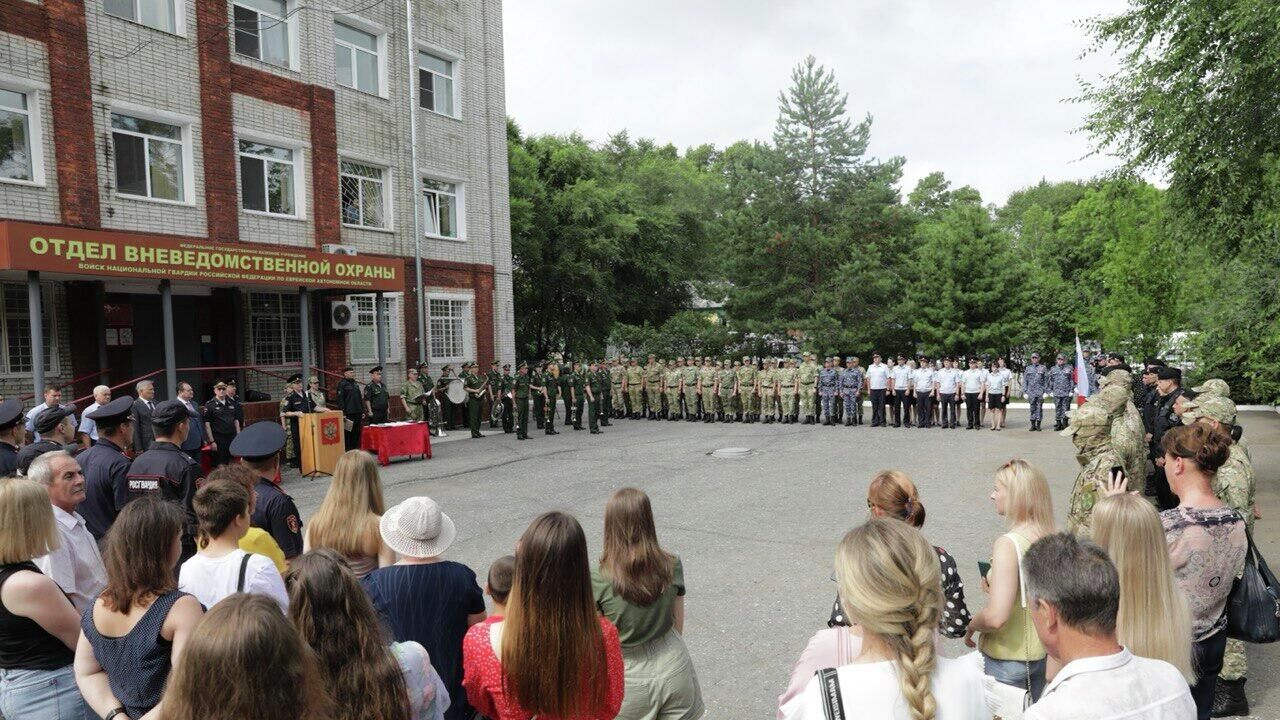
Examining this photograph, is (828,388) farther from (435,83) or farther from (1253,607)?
(1253,607)

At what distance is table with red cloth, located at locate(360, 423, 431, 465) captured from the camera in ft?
51.2

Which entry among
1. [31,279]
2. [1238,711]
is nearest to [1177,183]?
[1238,711]

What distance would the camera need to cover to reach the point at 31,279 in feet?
40.4

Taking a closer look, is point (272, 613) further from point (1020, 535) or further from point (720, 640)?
point (720, 640)

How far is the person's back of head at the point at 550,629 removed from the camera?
2.61 metres

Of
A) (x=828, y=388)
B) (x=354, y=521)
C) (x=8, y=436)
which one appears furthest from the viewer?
(x=828, y=388)

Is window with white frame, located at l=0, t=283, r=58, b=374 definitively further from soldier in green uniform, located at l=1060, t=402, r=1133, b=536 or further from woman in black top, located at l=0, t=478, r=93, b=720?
soldier in green uniform, located at l=1060, t=402, r=1133, b=536

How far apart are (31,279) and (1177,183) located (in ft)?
55.6

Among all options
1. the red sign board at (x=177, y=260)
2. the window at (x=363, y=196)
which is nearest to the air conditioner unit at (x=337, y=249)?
the red sign board at (x=177, y=260)

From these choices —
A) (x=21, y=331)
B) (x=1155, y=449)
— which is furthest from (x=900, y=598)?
(x=21, y=331)

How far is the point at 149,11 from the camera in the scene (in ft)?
53.6

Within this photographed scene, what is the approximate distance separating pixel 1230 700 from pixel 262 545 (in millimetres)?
5504

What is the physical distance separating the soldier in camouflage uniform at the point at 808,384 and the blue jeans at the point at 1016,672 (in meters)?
18.3

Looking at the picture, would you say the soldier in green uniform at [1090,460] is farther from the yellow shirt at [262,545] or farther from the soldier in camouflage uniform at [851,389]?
the soldier in camouflage uniform at [851,389]
